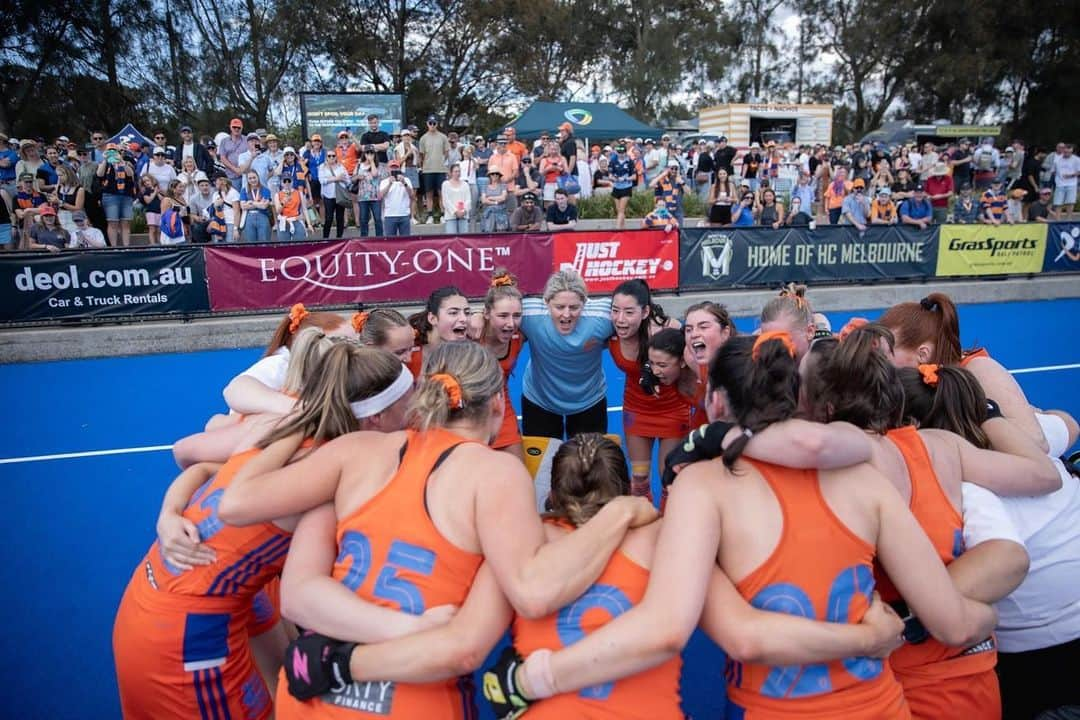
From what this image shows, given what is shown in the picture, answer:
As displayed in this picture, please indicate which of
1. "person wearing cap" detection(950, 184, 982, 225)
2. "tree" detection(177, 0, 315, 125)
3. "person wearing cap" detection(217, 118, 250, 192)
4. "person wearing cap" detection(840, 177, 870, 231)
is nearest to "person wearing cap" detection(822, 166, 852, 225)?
"person wearing cap" detection(840, 177, 870, 231)

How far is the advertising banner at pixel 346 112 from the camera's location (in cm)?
2177

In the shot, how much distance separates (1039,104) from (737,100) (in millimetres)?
24512

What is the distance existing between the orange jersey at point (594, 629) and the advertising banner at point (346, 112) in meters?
21.5

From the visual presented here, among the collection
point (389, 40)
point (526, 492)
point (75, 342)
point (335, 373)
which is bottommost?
point (75, 342)

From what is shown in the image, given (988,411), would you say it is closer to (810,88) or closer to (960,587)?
(960,587)

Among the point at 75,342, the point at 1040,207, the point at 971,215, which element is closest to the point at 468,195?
the point at 75,342

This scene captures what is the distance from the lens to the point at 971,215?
18172 mm

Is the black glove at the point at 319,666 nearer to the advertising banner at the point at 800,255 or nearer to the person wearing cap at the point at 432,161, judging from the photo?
the advertising banner at the point at 800,255

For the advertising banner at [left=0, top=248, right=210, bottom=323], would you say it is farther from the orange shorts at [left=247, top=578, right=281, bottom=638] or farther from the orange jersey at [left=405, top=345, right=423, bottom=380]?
the orange shorts at [left=247, top=578, right=281, bottom=638]

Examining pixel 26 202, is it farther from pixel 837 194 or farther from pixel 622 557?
pixel 837 194

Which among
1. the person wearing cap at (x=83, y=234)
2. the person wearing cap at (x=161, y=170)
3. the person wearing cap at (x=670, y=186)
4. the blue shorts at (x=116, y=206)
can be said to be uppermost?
the person wearing cap at (x=161, y=170)

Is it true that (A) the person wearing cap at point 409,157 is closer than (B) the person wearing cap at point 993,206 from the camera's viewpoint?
Yes

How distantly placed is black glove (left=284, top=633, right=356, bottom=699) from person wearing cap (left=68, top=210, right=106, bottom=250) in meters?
13.7

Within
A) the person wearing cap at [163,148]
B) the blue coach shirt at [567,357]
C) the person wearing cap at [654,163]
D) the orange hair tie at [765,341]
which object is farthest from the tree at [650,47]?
the orange hair tie at [765,341]
